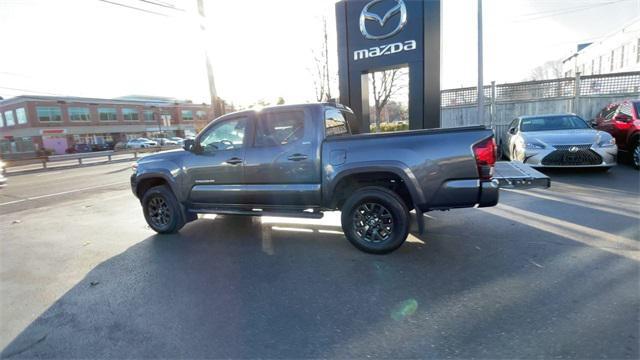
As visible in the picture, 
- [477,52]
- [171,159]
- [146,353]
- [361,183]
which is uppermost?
[477,52]

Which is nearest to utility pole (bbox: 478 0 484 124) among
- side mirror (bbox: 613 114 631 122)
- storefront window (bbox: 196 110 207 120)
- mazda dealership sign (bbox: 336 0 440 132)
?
side mirror (bbox: 613 114 631 122)

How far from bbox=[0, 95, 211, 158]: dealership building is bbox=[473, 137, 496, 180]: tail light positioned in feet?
166

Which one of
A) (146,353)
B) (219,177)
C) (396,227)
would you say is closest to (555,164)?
(396,227)

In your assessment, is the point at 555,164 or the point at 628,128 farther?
the point at 628,128

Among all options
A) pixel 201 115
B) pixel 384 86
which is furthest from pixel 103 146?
pixel 384 86

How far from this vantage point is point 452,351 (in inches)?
92.7

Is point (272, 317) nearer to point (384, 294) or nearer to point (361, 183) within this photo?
point (384, 294)

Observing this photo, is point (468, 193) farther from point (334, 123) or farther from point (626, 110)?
point (626, 110)

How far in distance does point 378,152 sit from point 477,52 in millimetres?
12695

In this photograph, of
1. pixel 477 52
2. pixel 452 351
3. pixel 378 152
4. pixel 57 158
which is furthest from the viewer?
pixel 57 158

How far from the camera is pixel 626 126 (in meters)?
8.27

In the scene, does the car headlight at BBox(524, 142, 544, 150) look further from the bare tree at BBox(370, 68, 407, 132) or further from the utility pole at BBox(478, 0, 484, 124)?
the bare tree at BBox(370, 68, 407, 132)

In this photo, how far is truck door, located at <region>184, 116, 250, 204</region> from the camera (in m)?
4.79

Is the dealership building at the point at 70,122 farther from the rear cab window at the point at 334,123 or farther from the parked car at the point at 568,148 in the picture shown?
the parked car at the point at 568,148
